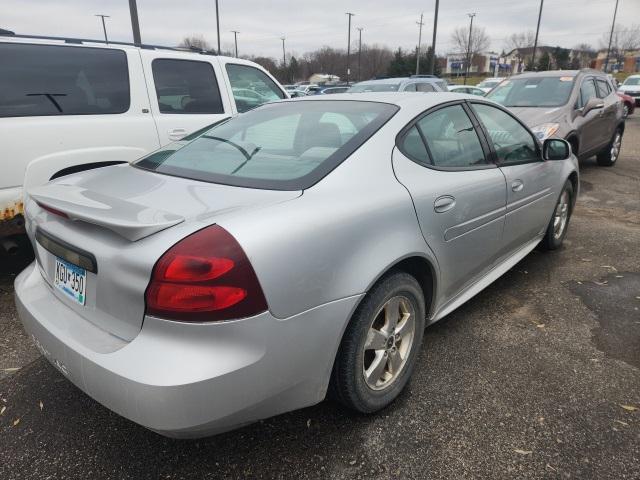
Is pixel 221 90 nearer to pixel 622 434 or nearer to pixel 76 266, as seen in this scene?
pixel 76 266

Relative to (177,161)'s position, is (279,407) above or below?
below

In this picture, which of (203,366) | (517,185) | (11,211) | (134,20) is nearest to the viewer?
(203,366)

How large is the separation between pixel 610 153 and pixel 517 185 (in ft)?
24.1

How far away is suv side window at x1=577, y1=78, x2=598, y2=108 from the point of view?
300 inches

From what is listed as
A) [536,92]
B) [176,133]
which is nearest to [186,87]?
[176,133]

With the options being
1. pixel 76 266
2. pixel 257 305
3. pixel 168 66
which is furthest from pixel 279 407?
pixel 168 66

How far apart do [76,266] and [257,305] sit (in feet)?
2.56

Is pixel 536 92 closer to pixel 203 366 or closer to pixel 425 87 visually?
pixel 425 87

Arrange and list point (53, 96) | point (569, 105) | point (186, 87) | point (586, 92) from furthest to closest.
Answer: point (586, 92), point (569, 105), point (186, 87), point (53, 96)

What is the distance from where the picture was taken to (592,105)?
7.74 meters

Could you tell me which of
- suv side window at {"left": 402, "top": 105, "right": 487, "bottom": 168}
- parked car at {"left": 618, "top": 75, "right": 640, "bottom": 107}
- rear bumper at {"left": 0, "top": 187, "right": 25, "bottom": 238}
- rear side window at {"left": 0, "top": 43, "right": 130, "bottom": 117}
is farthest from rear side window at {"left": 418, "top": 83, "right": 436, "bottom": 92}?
parked car at {"left": 618, "top": 75, "right": 640, "bottom": 107}

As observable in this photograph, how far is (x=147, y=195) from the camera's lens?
77.6 inches

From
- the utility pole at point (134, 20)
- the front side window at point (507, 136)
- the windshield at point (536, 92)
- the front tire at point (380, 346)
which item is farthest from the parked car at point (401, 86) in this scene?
the front tire at point (380, 346)

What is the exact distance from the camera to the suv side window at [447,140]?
2506mm
